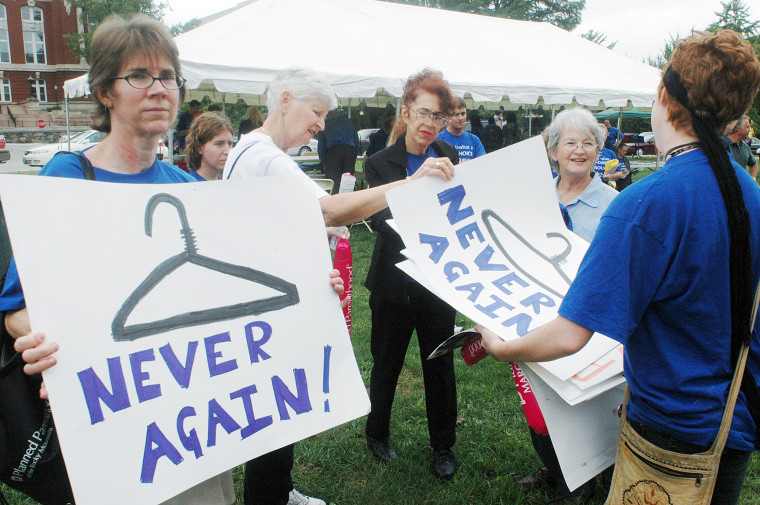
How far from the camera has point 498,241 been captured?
192 cm

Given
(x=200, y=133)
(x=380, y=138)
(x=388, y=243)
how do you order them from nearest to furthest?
1. (x=388, y=243)
2. (x=200, y=133)
3. (x=380, y=138)

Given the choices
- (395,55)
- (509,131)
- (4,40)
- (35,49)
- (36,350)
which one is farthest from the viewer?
(35,49)

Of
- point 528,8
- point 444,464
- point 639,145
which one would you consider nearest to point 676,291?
point 444,464

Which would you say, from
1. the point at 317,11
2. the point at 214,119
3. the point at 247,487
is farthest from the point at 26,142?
the point at 247,487

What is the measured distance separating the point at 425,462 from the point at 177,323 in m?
1.83

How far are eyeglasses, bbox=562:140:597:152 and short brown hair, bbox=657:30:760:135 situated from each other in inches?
55.4

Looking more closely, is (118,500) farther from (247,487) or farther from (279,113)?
(279,113)

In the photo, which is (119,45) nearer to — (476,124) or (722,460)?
(722,460)

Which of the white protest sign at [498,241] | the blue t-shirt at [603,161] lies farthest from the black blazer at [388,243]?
the blue t-shirt at [603,161]

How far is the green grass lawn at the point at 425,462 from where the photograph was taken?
258 centimetres

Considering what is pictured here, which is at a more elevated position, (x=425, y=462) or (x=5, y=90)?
(x=5, y=90)

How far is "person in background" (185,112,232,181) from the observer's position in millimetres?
3520

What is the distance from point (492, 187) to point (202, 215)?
3.31ft

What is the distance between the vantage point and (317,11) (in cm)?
839
